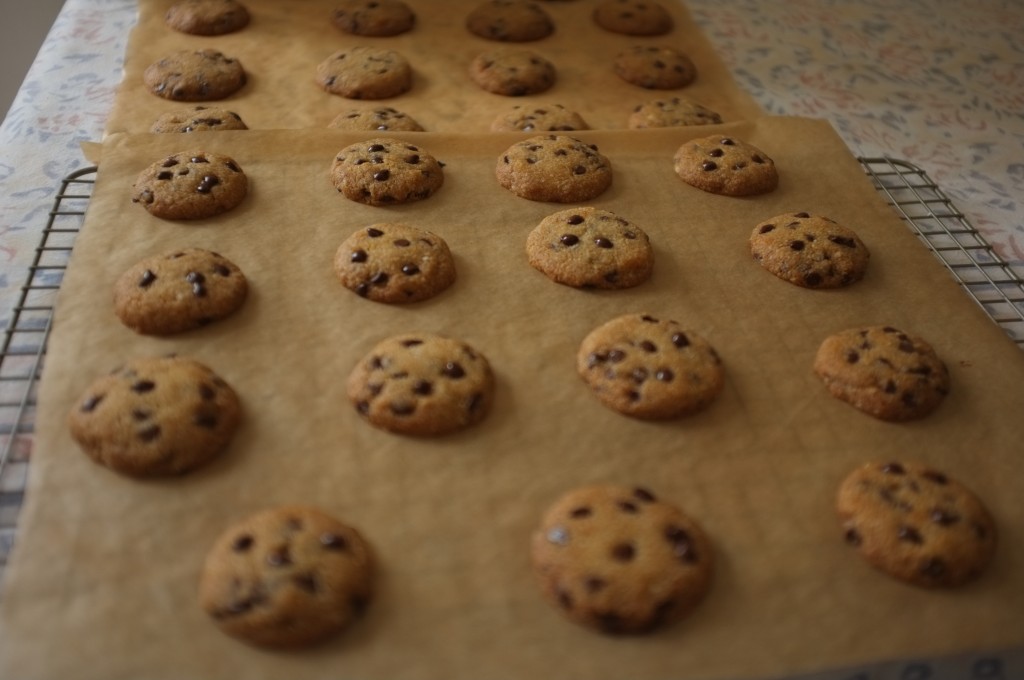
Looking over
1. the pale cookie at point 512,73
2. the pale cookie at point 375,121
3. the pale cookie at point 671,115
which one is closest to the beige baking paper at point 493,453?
the pale cookie at point 375,121

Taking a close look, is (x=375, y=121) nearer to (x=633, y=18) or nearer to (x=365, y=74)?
(x=365, y=74)

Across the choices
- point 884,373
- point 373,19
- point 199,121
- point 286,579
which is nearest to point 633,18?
point 373,19

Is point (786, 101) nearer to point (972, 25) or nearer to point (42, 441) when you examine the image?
point (972, 25)

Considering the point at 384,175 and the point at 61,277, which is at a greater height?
the point at 384,175

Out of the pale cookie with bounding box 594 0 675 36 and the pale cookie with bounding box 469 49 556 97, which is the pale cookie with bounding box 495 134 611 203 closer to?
the pale cookie with bounding box 469 49 556 97

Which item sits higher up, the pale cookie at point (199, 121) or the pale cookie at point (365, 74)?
the pale cookie at point (199, 121)

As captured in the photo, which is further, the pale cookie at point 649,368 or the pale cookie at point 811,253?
the pale cookie at point 811,253

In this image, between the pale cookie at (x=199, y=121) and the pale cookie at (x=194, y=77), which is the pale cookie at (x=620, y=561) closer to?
the pale cookie at (x=199, y=121)

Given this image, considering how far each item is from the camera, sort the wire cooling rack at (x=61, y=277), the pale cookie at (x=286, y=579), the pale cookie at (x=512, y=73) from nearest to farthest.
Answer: the pale cookie at (x=286, y=579), the wire cooling rack at (x=61, y=277), the pale cookie at (x=512, y=73)
